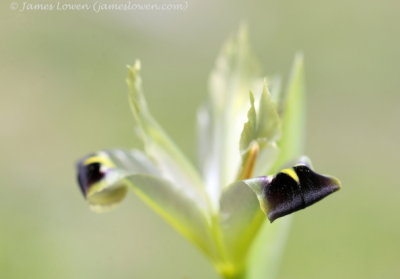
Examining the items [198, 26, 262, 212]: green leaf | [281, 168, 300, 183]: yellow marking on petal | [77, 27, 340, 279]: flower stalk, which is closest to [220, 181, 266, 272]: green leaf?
[77, 27, 340, 279]: flower stalk

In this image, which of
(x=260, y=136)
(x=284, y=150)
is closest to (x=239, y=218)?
(x=260, y=136)

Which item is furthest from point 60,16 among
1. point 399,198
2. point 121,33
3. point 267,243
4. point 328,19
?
point 267,243

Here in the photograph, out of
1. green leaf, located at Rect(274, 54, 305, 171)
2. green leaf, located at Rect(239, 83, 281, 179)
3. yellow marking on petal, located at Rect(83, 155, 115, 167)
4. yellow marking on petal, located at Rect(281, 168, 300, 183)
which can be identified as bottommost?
yellow marking on petal, located at Rect(281, 168, 300, 183)

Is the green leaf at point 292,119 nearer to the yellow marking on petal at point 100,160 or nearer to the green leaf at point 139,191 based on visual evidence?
the green leaf at point 139,191

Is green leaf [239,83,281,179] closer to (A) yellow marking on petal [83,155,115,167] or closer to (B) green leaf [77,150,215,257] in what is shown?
(B) green leaf [77,150,215,257]

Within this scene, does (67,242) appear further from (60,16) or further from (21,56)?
(60,16)
